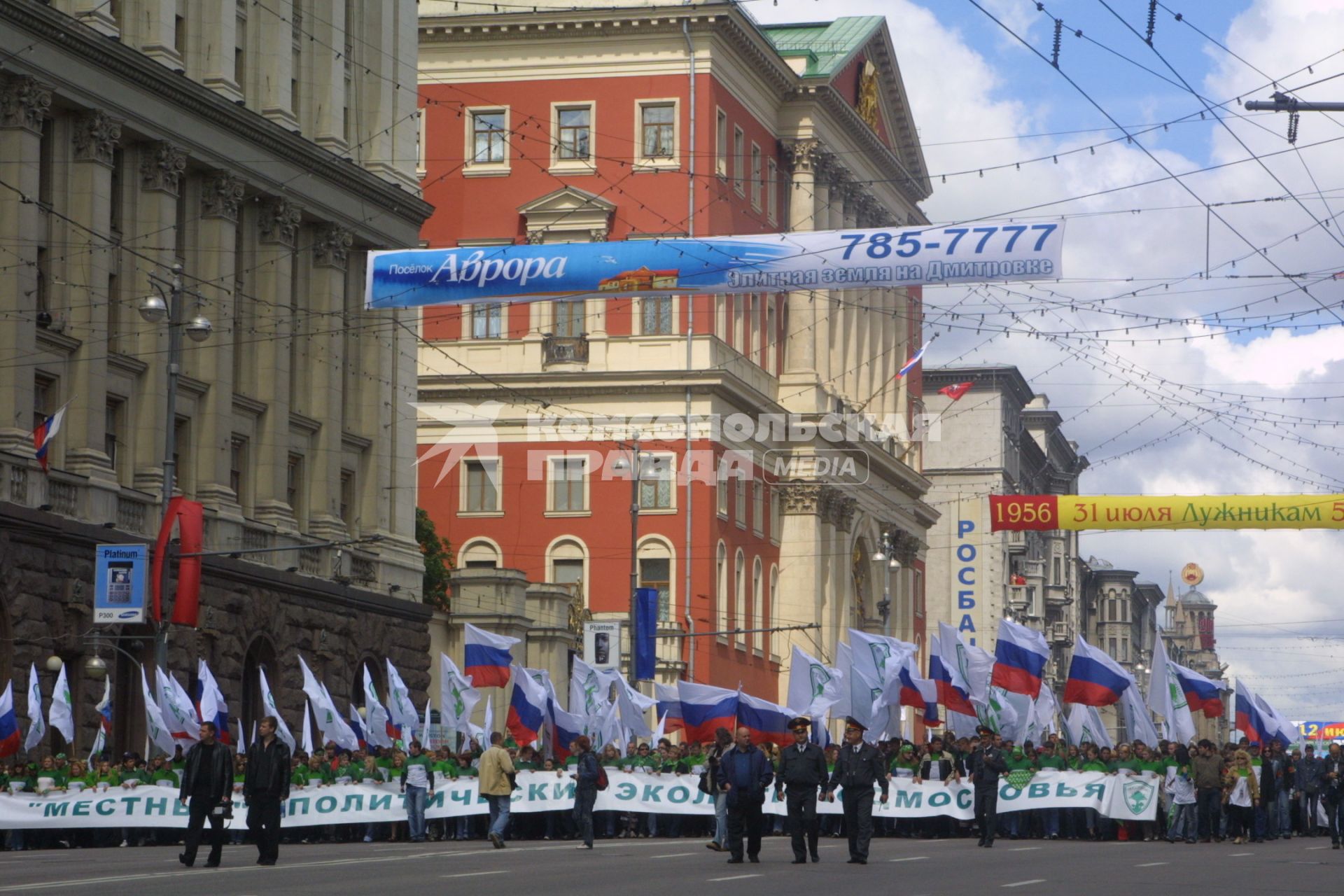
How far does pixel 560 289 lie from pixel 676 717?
14319mm

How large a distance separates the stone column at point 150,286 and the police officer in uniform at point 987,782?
15762 mm

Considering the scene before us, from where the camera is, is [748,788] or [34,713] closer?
[748,788]

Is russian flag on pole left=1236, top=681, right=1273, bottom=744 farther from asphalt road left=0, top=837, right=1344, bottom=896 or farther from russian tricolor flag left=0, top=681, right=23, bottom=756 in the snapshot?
russian tricolor flag left=0, top=681, right=23, bottom=756

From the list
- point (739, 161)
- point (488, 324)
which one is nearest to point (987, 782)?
point (488, 324)

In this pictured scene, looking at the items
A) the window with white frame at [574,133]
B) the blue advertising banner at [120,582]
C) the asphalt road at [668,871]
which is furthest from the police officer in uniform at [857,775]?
the window with white frame at [574,133]

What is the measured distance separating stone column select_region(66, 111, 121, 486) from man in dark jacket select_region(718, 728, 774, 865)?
649 inches

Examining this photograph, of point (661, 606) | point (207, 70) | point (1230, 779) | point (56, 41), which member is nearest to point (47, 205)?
point (56, 41)

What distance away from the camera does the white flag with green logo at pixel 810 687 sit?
138 ft

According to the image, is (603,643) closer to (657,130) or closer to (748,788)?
(657,130)

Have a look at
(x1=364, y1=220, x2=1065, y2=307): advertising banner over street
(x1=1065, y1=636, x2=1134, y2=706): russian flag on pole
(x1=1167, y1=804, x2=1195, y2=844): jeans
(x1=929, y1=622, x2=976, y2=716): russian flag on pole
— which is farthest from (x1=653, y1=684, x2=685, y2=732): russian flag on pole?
(x1=1167, y1=804, x2=1195, y2=844): jeans

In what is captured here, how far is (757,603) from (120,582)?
41.4 meters

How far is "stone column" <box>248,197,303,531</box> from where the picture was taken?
4778cm

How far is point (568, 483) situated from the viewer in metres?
73.4

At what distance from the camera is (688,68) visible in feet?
237
